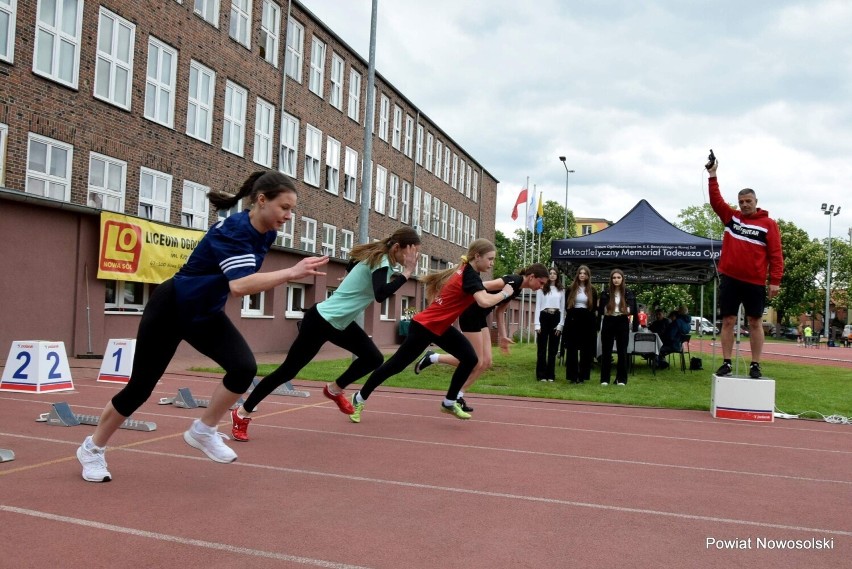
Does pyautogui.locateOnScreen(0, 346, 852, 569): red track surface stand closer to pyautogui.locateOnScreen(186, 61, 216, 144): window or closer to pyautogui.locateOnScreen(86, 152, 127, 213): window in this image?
pyautogui.locateOnScreen(86, 152, 127, 213): window

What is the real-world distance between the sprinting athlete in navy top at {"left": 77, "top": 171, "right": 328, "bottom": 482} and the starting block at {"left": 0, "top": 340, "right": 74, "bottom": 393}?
5852mm

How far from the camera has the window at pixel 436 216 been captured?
48.3m

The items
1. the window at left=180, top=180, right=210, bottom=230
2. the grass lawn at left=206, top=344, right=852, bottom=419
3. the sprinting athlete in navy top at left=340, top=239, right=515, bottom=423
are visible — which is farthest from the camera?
the window at left=180, top=180, right=210, bottom=230

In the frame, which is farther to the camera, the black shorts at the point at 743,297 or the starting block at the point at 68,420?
the black shorts at the point at 743,297

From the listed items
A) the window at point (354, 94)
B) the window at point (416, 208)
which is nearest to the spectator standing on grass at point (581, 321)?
the window at point (354, 94)

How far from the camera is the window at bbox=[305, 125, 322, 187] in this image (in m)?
31.4

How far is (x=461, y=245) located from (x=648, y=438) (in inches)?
1848

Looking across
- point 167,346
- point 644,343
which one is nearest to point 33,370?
point 167,346

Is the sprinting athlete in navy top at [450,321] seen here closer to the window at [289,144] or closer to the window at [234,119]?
the window at [234,119]

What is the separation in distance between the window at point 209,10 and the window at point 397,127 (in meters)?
17.3

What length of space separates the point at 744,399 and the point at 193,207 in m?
18.2

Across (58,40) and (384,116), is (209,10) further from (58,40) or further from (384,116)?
(384,116)

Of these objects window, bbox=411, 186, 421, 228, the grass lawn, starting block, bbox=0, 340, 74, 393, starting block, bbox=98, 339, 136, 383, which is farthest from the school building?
starting block, bbox=0, 340, 74, 393

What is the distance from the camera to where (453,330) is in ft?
27.9
